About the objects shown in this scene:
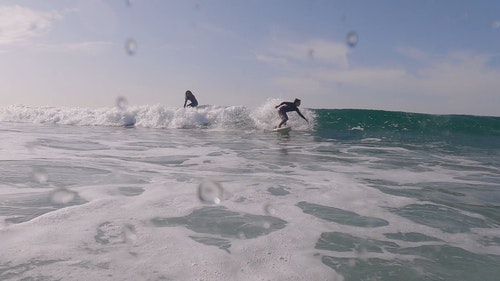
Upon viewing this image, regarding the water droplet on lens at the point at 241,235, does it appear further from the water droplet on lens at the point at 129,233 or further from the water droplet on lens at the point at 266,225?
the water droplet on lens at the point at 129,233

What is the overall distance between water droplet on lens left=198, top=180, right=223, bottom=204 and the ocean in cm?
1

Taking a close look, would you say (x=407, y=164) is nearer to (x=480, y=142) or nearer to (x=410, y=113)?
(x=480, y=142)

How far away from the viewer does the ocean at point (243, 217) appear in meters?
3.03

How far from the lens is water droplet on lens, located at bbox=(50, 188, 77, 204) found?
183 inches

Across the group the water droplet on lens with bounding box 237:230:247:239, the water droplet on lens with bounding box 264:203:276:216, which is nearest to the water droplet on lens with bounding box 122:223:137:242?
the water droplet on lens with bounding box 237:230:247:239

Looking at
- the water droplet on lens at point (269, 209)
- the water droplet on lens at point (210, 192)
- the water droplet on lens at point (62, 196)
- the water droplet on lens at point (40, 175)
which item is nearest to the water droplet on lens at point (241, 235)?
the water droplet on lens at point (269, 209)

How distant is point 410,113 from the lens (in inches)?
930

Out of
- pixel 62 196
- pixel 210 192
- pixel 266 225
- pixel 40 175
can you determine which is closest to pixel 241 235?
pixel 266 225

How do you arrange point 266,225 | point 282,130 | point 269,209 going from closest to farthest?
point 266,225 < point 269,209 < point 282,130

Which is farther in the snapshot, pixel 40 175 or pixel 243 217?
pixel 40 175

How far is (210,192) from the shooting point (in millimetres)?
5375

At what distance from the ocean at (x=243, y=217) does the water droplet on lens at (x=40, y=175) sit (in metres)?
0.02

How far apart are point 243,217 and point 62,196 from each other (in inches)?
91.7

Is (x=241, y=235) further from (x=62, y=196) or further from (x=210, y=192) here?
(x=62, y=196)
